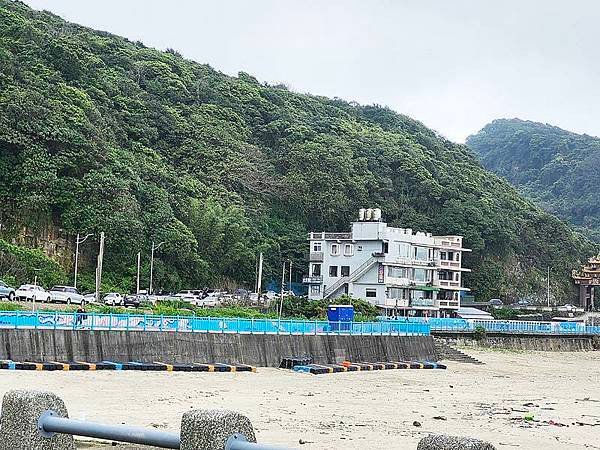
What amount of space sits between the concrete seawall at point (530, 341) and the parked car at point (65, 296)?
76.2 feet

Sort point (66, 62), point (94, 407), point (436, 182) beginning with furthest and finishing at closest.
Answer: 1. point (436, 182)
2. point (66, 62)
3. point (94, 407)

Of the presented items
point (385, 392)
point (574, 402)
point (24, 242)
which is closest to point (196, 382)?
point (385, 392)

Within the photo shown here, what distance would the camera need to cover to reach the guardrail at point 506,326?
5619cm

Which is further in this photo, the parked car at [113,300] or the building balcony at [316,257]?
the building balcony at [316,257]

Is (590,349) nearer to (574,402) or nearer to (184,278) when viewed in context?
(184,278)

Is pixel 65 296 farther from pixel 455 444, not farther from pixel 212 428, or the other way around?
pixel 455 444

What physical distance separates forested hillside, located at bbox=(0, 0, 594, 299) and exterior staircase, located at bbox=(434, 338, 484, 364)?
20.6m

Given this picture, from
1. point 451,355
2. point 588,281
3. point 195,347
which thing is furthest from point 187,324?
point 588,281

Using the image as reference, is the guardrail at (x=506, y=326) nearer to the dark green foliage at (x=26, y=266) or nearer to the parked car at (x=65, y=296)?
the parked car at (x=65, y=296)

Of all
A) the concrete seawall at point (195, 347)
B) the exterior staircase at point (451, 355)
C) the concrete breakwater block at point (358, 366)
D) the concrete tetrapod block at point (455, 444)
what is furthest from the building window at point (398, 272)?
the concrete tetrapod block at point (455, 444)

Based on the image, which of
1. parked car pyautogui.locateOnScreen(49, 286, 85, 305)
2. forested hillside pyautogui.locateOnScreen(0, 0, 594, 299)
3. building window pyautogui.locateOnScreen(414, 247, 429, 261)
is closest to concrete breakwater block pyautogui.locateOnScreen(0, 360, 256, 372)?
parked car pyautogui.locateOnScreen(49, 286, 85, 305)

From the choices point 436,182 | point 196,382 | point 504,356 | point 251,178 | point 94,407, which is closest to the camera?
point 94,407

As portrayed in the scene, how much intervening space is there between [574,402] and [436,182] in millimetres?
64471

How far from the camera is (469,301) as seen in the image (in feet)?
273
